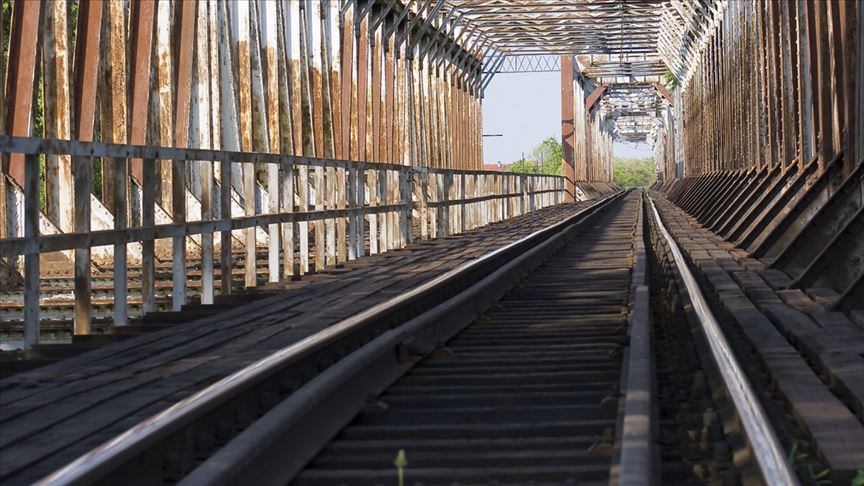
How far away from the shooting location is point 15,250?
24.3 feet

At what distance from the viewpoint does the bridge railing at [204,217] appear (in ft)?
26.5

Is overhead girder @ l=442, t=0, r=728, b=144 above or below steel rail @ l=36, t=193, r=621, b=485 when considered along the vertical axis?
above

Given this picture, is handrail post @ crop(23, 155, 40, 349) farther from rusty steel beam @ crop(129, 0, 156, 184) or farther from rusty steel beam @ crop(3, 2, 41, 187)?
rusty steel beam @ crop(129, 0, 156, 184)

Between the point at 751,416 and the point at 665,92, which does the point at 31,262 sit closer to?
the point at 751,416

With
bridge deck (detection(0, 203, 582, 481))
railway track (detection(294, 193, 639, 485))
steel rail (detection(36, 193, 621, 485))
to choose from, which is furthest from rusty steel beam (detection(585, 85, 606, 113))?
steel rail (detection(36, 193, 621, 485))

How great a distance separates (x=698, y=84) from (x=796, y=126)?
108ft

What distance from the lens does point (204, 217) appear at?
1069cm

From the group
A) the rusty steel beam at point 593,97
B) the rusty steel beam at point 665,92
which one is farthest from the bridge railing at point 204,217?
the rusty steel beam at point 665,92

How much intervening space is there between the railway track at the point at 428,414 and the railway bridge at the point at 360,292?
0.02 m

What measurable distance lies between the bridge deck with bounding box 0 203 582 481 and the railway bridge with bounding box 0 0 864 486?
30mm

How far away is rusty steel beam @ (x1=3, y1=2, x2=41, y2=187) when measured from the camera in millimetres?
14953

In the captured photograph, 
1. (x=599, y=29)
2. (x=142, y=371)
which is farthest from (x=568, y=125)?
(x=142, y=371)

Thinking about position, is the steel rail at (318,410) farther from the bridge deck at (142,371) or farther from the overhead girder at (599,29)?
the overhead girder at (599,29)

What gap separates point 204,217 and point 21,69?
5265 millimetres
